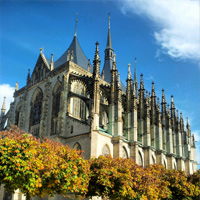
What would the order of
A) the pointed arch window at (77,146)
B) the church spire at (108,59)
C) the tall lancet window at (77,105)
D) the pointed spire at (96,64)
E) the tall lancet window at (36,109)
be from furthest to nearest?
the church spire at (108,59) < the tall lancet window at (36,109) < the tall lancet window at (77,105) < the pointed spire at (96,64) < the pointed arch window at (77,146)

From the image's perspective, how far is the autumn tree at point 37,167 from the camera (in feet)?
50.7

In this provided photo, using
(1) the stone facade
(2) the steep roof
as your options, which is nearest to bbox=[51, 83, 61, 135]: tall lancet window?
(1) the stone facade

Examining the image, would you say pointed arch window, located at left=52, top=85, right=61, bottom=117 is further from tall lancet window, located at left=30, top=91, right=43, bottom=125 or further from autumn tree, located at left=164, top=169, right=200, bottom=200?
autumn tree, located at left=164, top=169, right=200, bottom=200

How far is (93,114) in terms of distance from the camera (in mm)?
31141

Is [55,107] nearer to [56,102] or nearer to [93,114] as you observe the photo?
[56,102]

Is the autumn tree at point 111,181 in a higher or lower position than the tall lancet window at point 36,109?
lower

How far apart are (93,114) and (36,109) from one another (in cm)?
1469

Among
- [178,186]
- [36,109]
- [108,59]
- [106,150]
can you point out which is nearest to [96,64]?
[106,150]

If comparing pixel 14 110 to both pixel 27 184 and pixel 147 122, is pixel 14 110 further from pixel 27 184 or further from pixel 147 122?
pixel 27 184

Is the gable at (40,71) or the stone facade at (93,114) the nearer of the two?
the stone facade at (93,114)

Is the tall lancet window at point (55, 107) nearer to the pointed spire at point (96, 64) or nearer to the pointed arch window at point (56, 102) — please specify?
the pointed arch window at point (56, 102)

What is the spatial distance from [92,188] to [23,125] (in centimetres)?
2449

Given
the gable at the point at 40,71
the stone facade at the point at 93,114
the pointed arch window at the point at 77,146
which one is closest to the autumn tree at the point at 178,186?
the stone facade at the point at 93,114

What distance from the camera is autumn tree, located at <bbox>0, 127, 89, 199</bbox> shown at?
15.4 meters
